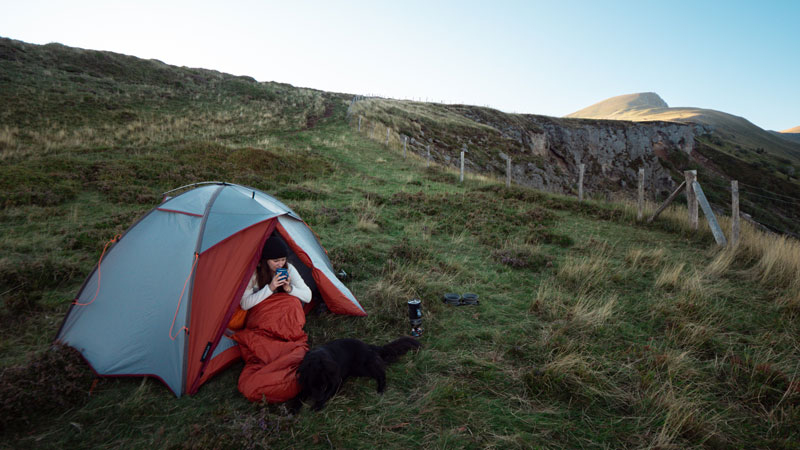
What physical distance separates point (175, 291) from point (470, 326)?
3.62 meters

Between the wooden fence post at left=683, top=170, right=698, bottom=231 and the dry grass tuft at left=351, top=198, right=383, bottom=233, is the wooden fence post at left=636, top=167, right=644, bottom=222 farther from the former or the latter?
the dry grass tuft at left=351, top=198, right=383, bottom=233

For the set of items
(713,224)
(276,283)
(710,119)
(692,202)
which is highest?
(710,119)

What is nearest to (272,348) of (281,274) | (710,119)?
(281,274)

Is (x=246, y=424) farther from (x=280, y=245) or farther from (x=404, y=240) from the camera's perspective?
(x=404, y=240)

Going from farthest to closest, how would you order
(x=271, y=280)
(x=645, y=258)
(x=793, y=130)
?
(x=793, y=130) < (x=645, y=258) < (x=271, y=280)

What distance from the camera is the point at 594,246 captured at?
8.06 metres

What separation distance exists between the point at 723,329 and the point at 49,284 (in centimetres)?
971

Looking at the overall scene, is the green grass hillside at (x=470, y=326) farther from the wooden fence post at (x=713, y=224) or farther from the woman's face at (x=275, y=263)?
the woman's face at (x=275, y=263)

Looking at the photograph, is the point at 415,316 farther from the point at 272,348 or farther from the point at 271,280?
the point at 271,280

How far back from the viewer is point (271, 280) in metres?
4.27

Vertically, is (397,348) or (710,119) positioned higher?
(710,119)

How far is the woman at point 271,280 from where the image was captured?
4.04 meters

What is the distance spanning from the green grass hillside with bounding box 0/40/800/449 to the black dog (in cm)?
14

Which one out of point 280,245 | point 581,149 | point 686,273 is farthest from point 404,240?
point 581,149
